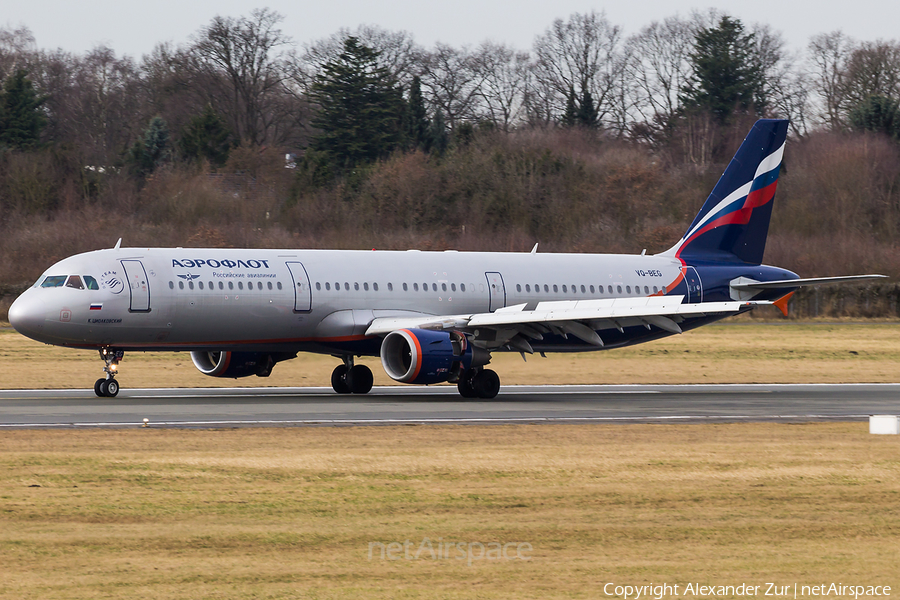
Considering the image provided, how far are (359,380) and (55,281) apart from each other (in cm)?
844

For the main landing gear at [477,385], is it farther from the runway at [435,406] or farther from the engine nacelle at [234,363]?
the engine nacelle at [234,363]

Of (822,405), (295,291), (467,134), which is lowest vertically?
(822,405)

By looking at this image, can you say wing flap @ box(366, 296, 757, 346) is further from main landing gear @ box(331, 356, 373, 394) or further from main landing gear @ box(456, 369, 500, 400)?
main landing gear @ box(331, 356, 373, 394)

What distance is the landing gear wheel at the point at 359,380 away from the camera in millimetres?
33156

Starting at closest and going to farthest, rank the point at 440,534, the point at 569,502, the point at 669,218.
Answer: the point at 440,534 < the point at 569,502 < the point at 669,218

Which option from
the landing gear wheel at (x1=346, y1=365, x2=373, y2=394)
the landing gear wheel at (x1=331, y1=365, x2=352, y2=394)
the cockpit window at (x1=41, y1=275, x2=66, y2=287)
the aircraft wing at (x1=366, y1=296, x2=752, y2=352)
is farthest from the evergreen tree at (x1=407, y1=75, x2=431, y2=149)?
the cockpit window at (x1=41, y1=275, x2=66, y2=287)

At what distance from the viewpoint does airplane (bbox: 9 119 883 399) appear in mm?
28984

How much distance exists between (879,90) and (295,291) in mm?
88848

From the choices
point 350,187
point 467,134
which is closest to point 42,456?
point 350,187

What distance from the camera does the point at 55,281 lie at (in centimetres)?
2914

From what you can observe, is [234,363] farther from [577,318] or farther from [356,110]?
[356,110]

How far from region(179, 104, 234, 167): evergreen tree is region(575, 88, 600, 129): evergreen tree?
32.1 meters

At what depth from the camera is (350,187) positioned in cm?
8225

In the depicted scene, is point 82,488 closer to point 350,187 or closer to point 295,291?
point 295,291
